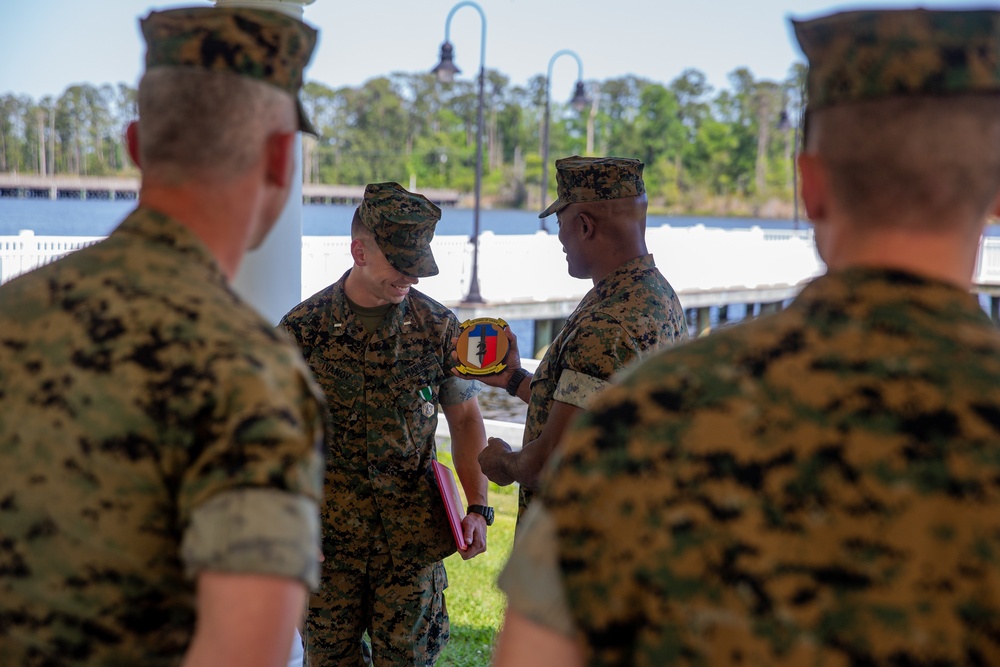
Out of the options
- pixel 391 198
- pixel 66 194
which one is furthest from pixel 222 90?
pixel 66 194

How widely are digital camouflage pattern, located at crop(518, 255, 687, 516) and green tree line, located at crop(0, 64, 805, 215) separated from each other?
69.7m

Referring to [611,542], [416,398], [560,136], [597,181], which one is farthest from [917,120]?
[560,136]

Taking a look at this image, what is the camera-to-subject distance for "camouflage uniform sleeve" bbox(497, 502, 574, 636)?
1122 mm

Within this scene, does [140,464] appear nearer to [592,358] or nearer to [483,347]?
[592,358]

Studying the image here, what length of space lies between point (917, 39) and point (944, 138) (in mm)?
119

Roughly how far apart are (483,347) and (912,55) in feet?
7.58

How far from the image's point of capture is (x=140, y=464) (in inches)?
52.0

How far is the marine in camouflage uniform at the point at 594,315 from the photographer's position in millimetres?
2922

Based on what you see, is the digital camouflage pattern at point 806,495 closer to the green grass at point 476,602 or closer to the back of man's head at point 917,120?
the back of man's head at point 917,120

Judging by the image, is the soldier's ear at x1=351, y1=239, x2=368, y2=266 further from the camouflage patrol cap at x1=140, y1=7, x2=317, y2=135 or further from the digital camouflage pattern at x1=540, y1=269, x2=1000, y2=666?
the digital camouflage pattern at x1=540, y1=269, x2=1000, y2=666

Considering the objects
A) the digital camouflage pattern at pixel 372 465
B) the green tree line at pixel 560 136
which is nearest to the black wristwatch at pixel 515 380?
the digital camouflage pattern at pixel 372 465

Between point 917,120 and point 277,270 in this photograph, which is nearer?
point 917,120

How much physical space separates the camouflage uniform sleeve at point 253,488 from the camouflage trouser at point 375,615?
231 cm

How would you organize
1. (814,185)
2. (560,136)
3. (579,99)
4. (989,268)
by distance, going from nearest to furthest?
(814,185) < (579,99) < (989,268) < (560,136)
